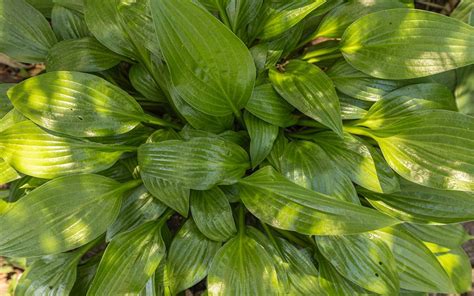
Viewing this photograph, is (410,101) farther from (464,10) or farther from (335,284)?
(335,284)

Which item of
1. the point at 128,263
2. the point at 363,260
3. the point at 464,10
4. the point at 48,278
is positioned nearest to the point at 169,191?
the point at 128,263

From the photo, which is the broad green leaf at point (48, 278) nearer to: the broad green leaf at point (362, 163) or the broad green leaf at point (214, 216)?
the broad green leaf at point (214, 216)

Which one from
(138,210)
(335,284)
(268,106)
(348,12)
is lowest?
(335,284)

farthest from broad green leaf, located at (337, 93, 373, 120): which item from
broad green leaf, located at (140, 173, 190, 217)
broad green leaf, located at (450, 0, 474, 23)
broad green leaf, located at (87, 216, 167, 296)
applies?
broad green leaf, located at (87, 216, 167, 296)

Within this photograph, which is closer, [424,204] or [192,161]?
[192,161]

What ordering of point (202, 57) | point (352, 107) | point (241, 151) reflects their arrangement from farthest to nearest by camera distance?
point (352, 107)
point (241, 151)
point (202, 57)

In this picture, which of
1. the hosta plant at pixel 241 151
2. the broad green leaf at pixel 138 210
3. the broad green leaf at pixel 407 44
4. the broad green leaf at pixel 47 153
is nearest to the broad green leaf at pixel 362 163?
the hosta plant at pixel 241 151
